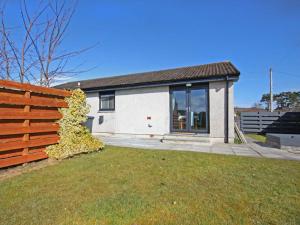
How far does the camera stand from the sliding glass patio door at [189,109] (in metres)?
9.48

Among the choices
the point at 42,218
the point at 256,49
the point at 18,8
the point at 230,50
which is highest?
the point at 256,49

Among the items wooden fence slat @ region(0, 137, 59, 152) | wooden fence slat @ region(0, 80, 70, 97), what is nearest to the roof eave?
wooden fence slat @ region(0, 80, 70, 97)

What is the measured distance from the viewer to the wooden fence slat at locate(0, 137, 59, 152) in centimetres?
438

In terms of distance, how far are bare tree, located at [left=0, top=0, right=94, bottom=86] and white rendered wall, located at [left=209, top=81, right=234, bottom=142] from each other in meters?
6.10

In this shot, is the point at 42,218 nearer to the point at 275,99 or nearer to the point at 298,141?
the point at 298,141

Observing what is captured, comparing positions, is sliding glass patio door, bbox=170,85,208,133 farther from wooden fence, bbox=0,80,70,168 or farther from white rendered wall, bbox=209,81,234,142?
wooden fence, bbox=0,80,70,168

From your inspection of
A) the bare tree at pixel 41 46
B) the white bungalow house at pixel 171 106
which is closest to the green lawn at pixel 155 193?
the bare tree at pixel 41 46

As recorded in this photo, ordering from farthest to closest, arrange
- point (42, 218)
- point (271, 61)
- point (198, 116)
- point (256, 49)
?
point (271, 61) < point (256, 49) < point (198, 116) < point (42, 218)

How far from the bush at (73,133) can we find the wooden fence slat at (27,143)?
0.55ft

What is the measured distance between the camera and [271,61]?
77.5ft

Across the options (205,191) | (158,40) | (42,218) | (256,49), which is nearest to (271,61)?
(256,49)

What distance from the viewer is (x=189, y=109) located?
9719 millimetres

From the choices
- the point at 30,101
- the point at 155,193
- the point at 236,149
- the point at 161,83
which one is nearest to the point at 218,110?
the point at 236,149

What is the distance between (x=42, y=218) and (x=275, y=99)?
46.6 metres
